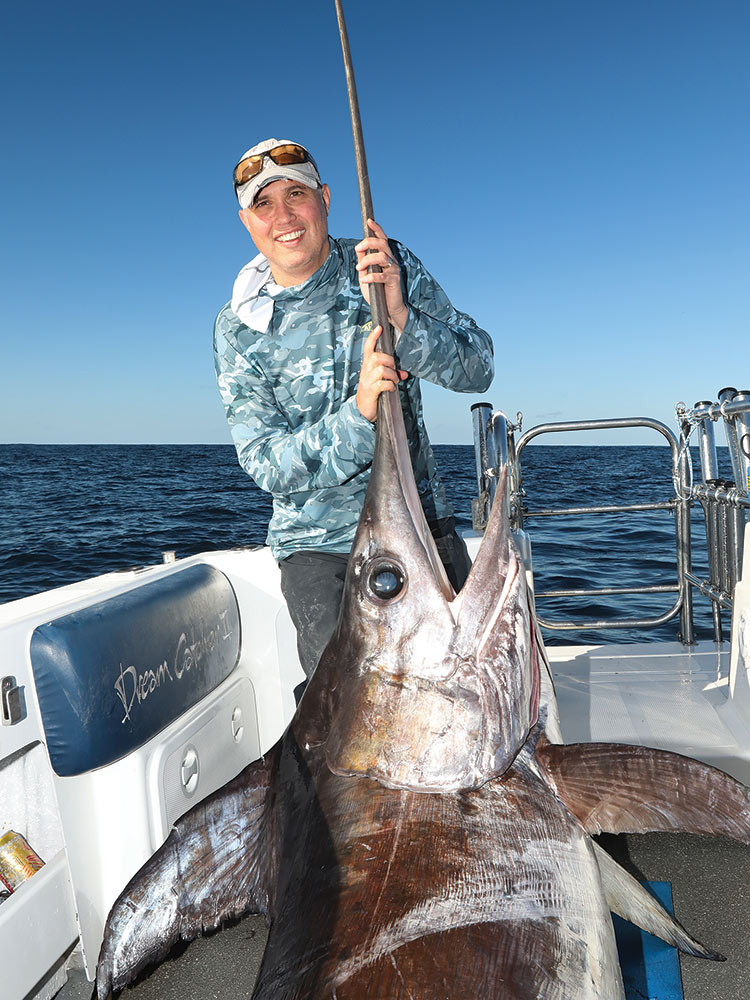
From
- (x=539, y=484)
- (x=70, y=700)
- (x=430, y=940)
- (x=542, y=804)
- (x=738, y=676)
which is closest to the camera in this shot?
(x=430, y=940)

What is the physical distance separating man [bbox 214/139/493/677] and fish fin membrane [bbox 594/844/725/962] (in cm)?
113

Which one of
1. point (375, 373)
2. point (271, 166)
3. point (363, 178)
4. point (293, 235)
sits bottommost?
point (375, 373)

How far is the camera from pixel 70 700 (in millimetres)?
2092

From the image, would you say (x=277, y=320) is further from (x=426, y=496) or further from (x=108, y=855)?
(x=108, y=855)

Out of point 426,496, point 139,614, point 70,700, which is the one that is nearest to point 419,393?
point 426,496

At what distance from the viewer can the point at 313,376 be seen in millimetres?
2404

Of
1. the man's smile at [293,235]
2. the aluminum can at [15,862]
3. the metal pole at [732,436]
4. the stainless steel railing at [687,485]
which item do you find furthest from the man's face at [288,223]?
the aluminum can at [15,862]

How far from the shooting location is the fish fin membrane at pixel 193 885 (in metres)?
1.41

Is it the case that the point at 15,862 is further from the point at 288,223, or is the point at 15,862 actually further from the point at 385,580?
the point at 288,223

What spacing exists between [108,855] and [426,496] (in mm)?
1407

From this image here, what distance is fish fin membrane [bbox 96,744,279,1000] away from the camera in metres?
1.41

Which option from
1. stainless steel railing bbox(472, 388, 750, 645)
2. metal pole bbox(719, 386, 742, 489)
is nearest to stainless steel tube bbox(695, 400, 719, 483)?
stainless steel railing bbox(472, 388, 750, 645)

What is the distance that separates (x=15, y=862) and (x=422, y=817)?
5.38 ft

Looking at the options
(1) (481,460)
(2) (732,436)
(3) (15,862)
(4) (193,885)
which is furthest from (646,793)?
(1) (481,460)
